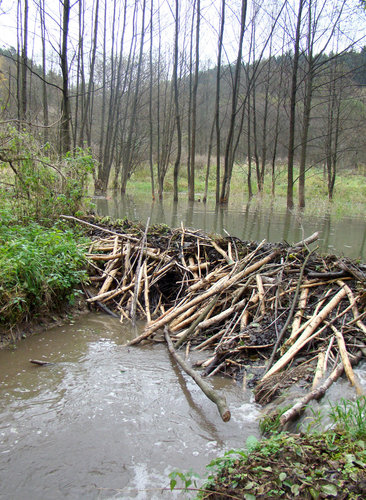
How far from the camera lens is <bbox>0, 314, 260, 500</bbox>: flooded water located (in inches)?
93.7

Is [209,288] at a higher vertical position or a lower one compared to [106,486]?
higher

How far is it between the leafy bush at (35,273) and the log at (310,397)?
3.17 meters

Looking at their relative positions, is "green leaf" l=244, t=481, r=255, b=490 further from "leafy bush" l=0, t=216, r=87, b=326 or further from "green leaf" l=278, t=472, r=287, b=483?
"leafy bush" l=0, t=216, r=87, b=326

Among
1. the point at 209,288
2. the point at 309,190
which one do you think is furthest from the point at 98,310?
the point at 309,190

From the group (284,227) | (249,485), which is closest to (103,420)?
(249,485)

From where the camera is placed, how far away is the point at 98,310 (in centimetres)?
561

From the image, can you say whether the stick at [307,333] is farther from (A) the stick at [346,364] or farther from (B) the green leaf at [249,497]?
(B) the green leaf at [249,497]

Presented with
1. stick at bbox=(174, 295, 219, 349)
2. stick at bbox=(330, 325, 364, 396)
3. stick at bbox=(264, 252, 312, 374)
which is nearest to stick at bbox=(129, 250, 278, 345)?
stick at bbox=(174, 295, 219, 349)

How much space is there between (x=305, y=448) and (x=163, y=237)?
5.05 meters

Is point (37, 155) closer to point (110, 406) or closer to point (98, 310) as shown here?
point (98, 310)

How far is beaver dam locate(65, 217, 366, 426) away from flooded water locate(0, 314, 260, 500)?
26 centimetres

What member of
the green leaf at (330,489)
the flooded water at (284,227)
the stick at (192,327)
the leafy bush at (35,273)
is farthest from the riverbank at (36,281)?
the flooded water at (284,227)

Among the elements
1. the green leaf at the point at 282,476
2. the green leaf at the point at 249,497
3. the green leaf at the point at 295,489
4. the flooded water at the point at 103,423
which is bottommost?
the flooded water at the point at 103,423

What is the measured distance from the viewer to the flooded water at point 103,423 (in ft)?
7.81
